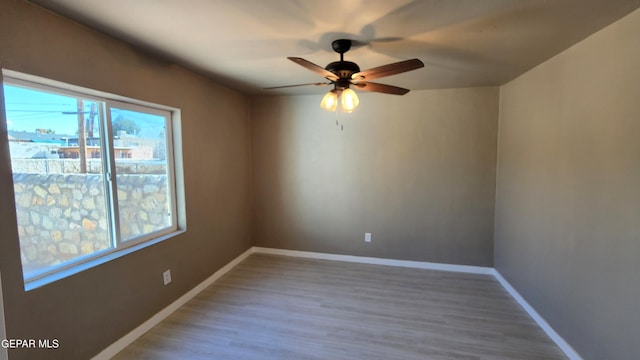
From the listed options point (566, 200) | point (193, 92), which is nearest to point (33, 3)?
point (193, 92)

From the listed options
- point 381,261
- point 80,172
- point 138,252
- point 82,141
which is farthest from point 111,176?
point 381,261

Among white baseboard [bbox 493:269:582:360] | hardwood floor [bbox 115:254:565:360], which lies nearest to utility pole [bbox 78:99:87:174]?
hardwood floor [bbox 115:254:565:360]

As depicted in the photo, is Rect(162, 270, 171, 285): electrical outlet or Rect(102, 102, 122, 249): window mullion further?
Rect(162, 270, 171, 285): electrical outlet

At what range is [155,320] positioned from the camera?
2.60 m

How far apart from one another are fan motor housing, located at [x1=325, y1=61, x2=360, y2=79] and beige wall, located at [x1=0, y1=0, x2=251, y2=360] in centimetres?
159

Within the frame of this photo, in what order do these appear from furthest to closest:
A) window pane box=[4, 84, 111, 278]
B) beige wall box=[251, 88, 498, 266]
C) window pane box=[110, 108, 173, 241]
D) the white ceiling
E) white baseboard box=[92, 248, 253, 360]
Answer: beige wall box=[251, 88, 498, 266] < window pane box=[110, 108, 173, 241] < white baseboard box=[92, 248, 253, 360] < window pane box=[4, 84, 111, 278] < the white ceiling

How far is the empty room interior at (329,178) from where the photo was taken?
1711 millimetres

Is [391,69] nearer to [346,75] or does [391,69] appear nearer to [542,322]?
[346,75]

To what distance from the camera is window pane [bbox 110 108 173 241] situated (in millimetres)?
2395

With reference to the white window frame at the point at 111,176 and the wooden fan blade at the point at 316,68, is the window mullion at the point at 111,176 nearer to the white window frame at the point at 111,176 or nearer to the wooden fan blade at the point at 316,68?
the white window frame at the point at 111,176

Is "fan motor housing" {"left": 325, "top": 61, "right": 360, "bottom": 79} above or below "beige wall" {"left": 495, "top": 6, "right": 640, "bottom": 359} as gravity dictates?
above

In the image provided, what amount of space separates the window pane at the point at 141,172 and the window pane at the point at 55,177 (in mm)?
158

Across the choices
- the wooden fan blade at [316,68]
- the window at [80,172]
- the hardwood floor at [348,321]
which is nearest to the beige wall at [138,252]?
the window at [80,172]

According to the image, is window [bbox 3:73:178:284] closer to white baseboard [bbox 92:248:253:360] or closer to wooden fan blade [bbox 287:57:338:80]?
white baseboard [bbox 92:248:253:360]
